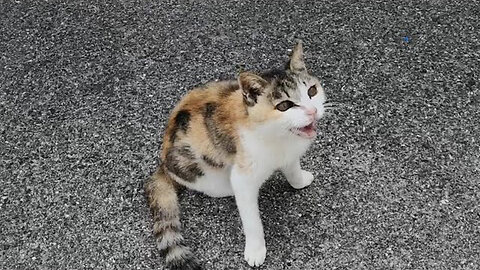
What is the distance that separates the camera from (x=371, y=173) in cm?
208

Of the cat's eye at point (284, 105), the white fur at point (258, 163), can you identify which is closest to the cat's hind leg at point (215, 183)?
the white fur at point (258, 163)

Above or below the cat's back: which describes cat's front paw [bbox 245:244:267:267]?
below

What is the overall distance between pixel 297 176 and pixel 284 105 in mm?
417

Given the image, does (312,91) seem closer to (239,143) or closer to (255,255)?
(239,143)

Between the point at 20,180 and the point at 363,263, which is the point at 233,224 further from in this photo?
the point at 20,180

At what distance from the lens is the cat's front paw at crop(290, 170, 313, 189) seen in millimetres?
2027

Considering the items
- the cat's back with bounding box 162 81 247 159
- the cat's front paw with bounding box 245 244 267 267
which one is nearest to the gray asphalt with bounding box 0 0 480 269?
the cat's front paw with bounding box 245 244 267 267

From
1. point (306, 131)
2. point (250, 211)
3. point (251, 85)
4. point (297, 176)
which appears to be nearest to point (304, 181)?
point (297, 176)

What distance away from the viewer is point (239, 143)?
Result: 5.70 ft

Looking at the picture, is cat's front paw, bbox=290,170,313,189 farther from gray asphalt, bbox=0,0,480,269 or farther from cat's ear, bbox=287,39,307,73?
cat's ear, bbox=287,39,307,73

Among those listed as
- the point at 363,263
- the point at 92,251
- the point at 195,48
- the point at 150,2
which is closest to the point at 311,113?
the point at 363,263

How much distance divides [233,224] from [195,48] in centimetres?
83

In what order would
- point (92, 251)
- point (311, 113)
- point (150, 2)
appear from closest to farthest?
point (311, 113), point (92, 251), point (150, 2)

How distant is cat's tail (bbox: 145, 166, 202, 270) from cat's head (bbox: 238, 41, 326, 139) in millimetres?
436
